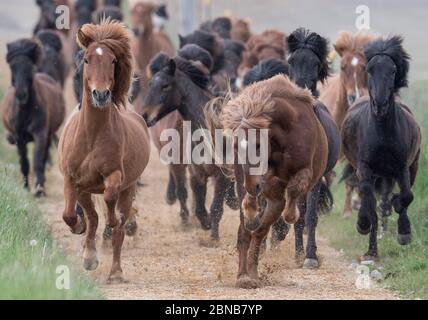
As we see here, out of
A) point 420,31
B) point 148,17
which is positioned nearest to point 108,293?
point 148,17

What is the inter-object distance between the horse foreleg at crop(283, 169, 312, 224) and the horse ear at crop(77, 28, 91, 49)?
2.14m

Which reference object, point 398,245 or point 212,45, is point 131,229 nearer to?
point 398,245

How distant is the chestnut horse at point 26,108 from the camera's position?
1722 cm

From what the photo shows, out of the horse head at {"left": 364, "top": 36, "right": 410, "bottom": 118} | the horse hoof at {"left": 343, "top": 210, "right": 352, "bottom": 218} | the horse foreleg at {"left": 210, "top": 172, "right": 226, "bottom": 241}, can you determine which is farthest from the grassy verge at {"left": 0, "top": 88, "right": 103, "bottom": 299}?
the horse hoof at {"left": 343, "top": 210, "right": 352, "bottom": 218}

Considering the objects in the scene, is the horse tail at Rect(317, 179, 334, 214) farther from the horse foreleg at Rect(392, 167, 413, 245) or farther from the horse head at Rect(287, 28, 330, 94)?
the horse head at Rect(287, 28, 330, 94)

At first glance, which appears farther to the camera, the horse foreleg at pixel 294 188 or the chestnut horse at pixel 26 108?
the chestnut horse at pixel 26 108

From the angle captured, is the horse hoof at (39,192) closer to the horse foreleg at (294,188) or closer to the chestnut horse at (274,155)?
the chestnut horse at (274,155)

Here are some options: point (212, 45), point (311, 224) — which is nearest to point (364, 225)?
point (311, 224)

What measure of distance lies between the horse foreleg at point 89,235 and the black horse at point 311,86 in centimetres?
231

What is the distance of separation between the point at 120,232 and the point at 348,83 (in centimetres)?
467

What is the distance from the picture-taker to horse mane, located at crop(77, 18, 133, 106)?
10.5 metres

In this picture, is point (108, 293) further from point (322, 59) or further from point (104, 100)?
point (322, 59)

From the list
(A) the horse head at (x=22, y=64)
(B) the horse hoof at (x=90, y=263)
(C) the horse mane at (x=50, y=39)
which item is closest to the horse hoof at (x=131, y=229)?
(B) the horse hoof at (x=90, y=263)
